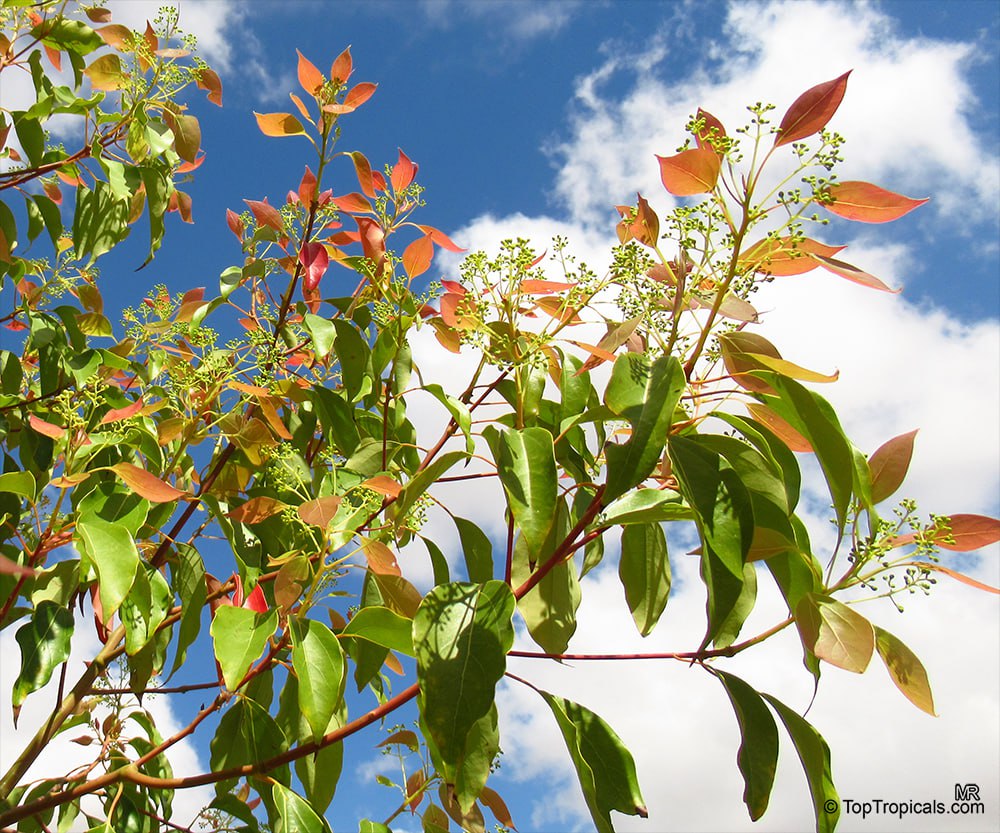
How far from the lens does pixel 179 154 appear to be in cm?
195

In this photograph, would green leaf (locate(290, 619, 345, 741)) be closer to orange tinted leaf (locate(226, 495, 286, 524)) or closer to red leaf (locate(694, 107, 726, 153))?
orange tinted leaf (locate(226, 495, 286, 524))

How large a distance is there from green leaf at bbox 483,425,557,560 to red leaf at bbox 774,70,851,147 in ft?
1.54

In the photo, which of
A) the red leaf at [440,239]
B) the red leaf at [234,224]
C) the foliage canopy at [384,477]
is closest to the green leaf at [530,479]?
the foliage canopy at [384,477]

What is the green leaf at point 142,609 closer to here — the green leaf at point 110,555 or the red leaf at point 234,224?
the green leaf at point 110,555

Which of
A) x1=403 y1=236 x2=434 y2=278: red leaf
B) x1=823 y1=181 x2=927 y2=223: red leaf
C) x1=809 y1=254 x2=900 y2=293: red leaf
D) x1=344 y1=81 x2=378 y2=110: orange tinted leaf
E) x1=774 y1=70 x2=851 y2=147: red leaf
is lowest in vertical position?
x1=809 y1=254 x2=900 y2=293: red leaf

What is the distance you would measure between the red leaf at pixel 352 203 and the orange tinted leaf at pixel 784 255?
943mm

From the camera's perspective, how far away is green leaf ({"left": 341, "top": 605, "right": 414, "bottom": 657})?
1.13m

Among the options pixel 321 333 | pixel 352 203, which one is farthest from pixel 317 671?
pixel 352 203

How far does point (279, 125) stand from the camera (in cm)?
170

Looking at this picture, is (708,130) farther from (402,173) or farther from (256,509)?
(256,509)

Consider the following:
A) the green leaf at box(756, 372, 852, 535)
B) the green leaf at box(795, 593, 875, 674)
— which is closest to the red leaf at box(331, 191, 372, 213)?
the green leaf at box(756, 372, 852, 535)

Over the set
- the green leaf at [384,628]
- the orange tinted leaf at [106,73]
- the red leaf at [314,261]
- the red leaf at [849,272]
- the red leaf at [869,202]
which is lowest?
the green leaf at [384,628]

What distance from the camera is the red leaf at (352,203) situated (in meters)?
1.79

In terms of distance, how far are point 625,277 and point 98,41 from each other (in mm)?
1441
